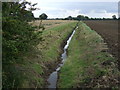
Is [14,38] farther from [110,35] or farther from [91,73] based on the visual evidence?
[110,35]

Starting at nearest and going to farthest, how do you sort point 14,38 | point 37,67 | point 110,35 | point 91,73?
point 14,38, point 91,73, point 37,67, point 110,35

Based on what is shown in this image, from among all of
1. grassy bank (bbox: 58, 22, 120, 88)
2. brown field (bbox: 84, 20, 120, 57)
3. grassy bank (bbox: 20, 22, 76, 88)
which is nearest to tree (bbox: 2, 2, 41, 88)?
grassy bank (bbox: 20, 22, 76, 88)

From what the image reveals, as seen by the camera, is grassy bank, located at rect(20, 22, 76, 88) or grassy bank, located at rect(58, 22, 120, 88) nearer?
grassy bank, located at rect(58, 22, 120, 88)

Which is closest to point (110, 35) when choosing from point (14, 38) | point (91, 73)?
point (91, 73)

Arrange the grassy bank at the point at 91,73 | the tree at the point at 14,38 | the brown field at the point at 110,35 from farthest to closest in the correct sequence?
1. the brown field at the point at 110,35
2. the grassy bank at the point at 91,73
3. the tree at the point at 14,38


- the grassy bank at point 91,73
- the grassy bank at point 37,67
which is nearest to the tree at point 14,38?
the grassy bank at point 37,67

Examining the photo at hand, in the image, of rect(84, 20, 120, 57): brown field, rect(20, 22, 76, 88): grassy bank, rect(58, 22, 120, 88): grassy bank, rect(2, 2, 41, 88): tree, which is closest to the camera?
rect(2, 2, 41, 88): tree

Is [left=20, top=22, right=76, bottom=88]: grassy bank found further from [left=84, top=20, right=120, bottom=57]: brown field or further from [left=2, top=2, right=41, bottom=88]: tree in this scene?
[left=84, top=20, right=120, bottom=57]: brown field

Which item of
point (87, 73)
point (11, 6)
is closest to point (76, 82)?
point (87, 73)

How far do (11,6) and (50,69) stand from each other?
9.06 meters

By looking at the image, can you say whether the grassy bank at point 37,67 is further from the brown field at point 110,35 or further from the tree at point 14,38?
the brown field at point 110,35

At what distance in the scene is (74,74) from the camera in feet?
57.7

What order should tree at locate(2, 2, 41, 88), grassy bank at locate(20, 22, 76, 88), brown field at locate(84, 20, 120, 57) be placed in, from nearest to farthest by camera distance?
tree at locate(2, 2, 41, 88) < grassy bank at locate(20, 22, 76, 88) < brown field at locate(84, 20, 120, 57)

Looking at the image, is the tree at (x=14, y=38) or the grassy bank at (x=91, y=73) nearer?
the tree at (x=14, y=38)
